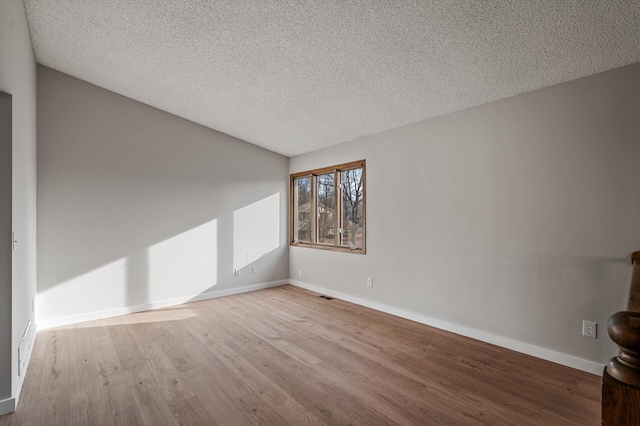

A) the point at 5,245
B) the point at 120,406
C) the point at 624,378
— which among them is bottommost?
the point at 120,406

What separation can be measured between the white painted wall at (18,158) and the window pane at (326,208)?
3.50 meters

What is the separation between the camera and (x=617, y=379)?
55cm

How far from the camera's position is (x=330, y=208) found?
497cm

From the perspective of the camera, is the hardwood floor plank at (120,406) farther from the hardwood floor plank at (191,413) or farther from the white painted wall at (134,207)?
the white painted wall at (134,207)

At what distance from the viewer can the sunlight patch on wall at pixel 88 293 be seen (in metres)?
3.45

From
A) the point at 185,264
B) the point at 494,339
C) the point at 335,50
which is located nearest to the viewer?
the point at 335,50

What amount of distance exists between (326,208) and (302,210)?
2.14 ft

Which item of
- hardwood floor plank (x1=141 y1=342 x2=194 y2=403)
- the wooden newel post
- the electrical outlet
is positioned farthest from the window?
the wooden newel post

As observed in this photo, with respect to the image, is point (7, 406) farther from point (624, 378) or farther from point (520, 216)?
point (520, 216)

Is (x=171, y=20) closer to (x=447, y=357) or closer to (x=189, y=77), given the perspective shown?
(x=189, y=77)

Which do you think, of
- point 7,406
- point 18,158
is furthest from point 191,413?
point 18,158

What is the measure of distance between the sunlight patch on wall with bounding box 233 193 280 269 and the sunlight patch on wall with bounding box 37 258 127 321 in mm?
1552

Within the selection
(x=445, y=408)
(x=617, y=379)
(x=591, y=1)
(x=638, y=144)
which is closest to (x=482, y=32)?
(x=591, y=1)

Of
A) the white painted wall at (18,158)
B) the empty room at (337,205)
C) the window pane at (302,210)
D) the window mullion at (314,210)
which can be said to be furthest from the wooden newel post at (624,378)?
the window pane at (302,210)
